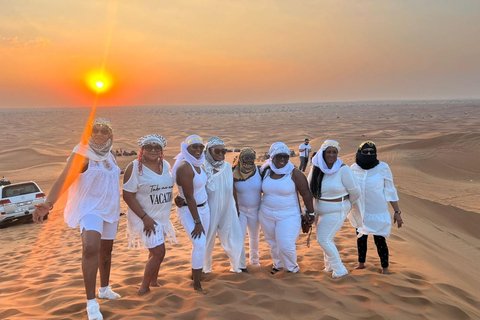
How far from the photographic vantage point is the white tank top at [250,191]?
4.76 meters

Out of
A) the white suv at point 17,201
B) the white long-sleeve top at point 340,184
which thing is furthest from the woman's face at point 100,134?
the white suv at point 17,201

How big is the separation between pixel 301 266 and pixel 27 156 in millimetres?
28569

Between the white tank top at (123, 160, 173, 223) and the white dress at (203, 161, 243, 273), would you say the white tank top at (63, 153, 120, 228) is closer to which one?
the white tank top at (123, 160, 173, 223)

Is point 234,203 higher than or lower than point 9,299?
higher

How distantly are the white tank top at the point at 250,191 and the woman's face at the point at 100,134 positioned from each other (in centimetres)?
188

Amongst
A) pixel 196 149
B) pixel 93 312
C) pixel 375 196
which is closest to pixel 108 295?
pixel 93 312

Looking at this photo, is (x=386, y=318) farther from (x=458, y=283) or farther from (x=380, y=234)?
(x=458, y=283)

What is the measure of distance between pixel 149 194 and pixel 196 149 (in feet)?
2.47

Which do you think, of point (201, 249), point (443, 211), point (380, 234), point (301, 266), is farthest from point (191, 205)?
point (443, 211)

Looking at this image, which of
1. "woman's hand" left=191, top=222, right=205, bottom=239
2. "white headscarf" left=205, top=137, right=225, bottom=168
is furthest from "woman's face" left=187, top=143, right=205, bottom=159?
"woman's hand" left=191, top=222, right=205, bottom=239

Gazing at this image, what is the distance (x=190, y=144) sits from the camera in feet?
13.6

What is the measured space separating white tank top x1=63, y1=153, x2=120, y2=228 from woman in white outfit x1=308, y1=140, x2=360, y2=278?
2.58 metres

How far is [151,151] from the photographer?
388 centimetres

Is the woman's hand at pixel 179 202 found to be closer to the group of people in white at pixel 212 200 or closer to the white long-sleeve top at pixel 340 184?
the group of people in white at pixel 212 200
